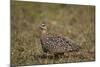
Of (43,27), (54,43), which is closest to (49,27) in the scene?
(43,27)

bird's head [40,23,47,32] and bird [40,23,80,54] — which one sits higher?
bird's head [40,23,47,32]

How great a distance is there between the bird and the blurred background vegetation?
2.1 inches

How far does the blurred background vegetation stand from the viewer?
250 cm

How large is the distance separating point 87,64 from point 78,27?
524 millimetres

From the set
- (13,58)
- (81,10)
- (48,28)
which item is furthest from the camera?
(81,10)

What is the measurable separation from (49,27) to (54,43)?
22 cm

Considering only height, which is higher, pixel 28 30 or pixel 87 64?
pixel 28 30

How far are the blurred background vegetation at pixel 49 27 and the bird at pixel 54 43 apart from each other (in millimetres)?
53

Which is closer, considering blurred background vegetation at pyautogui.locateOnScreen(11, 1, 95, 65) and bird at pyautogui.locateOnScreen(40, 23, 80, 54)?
blurred background vegetation at pyautogui.locateOnScreen(11, 1, 95, 65)

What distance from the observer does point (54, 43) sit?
8.84 feet

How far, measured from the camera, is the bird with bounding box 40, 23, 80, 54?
264cm

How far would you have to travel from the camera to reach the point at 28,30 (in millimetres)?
2559
